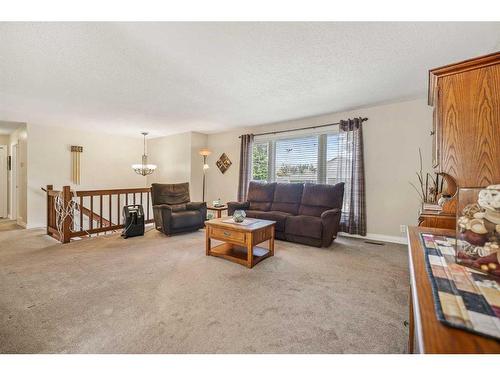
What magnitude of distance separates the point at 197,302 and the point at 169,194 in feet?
9.92

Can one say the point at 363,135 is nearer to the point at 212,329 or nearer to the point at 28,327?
the point at 212,329

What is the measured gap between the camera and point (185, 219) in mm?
4176

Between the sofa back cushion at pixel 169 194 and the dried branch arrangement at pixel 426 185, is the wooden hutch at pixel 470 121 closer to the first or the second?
the dried branch arrangement at pixel 426 185

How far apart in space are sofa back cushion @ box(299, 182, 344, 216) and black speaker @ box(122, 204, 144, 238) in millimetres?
2882

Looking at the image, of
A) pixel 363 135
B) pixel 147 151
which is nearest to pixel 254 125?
pixel 363 135

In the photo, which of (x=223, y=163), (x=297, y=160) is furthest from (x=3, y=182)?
(x=297, y=160)

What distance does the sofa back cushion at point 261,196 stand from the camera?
445cm

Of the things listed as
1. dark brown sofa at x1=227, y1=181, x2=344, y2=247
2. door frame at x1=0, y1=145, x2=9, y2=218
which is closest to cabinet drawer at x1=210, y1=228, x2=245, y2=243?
dark brown sofa at x1=227, y1=181, x2=344, y2=247

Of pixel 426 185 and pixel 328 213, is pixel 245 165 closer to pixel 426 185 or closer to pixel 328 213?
pixel 328 213

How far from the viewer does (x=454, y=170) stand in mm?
1350

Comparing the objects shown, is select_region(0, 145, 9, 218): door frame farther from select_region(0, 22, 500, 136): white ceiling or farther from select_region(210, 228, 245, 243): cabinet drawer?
select_region(210, 228, 245, 243): cabinet drawer

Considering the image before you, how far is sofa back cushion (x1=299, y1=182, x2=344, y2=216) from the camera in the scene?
3779mm

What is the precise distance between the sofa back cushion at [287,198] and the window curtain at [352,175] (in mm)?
805

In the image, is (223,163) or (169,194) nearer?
(169,194)
